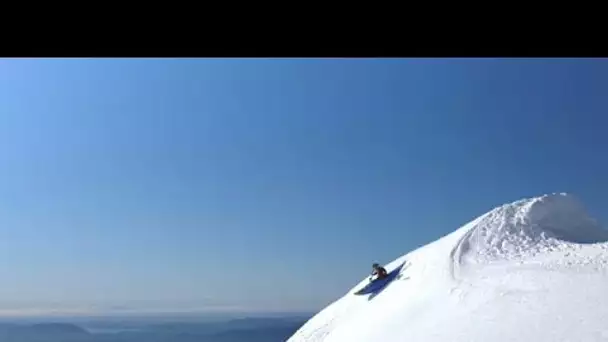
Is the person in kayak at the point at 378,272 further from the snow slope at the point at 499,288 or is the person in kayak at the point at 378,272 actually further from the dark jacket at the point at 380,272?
the snow slope at the point at 499,288

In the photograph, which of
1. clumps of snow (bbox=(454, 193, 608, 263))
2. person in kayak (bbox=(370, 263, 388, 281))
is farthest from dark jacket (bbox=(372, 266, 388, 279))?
clumps of snow (bbox=(454, 193, 608, 263))

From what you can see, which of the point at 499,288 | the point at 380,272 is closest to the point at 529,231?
the point at 499,288

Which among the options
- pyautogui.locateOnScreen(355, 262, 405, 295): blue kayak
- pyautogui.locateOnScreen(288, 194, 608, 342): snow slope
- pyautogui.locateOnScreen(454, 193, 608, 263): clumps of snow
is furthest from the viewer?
pyautogui.locateOnScreen(355, 262, 405, 295): blue kayak

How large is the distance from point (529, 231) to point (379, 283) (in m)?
3.54

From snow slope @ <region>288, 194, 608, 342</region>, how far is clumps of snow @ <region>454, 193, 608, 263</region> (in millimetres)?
20

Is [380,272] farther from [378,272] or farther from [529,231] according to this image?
[529,231]

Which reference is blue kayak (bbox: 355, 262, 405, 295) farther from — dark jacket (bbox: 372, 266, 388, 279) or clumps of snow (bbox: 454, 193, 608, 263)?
clumps of snow (bbox: 454, 193, 608, 263)

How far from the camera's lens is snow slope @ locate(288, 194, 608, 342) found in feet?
30.1

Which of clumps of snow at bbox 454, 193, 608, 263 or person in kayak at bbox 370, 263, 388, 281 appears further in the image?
person in kayak at bbox 370, 263, 388, 281

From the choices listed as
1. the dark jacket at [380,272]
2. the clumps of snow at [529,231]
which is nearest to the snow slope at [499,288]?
the clumps of snow at [529,231]

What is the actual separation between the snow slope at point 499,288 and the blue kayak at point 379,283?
23cm

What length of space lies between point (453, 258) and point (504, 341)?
3744 millimetres
